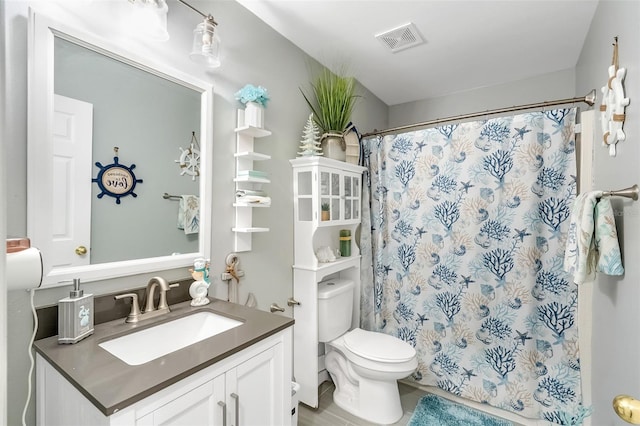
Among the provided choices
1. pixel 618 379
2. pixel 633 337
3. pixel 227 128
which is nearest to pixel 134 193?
pixel 227 128

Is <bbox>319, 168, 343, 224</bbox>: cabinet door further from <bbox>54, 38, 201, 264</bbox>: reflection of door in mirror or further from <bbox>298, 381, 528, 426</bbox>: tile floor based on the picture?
<bbox>298, 381, 528, 426</bbox>: tile floor

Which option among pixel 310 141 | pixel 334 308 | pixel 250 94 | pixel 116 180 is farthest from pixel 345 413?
pixel 250 94

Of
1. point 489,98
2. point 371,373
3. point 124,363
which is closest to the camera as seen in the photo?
point 124,363

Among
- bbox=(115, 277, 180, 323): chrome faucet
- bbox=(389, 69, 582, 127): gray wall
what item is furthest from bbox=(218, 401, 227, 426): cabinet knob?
bbox=(389, 69, 582, 127): gray wall

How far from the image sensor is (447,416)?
1.93 meters

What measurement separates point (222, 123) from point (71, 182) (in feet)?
2.38

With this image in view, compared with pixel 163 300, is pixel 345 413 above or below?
below

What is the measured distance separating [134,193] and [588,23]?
2678 mm

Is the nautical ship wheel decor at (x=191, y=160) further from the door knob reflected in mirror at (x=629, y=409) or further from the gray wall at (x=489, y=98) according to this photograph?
the gray wall at (x=489, y=98)

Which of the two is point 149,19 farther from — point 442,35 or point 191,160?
point 442,35

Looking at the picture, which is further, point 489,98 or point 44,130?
point 489,98

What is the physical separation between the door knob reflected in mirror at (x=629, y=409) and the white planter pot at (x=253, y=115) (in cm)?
161

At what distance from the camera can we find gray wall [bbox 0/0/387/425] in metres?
0.94

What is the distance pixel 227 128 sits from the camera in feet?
5.22
